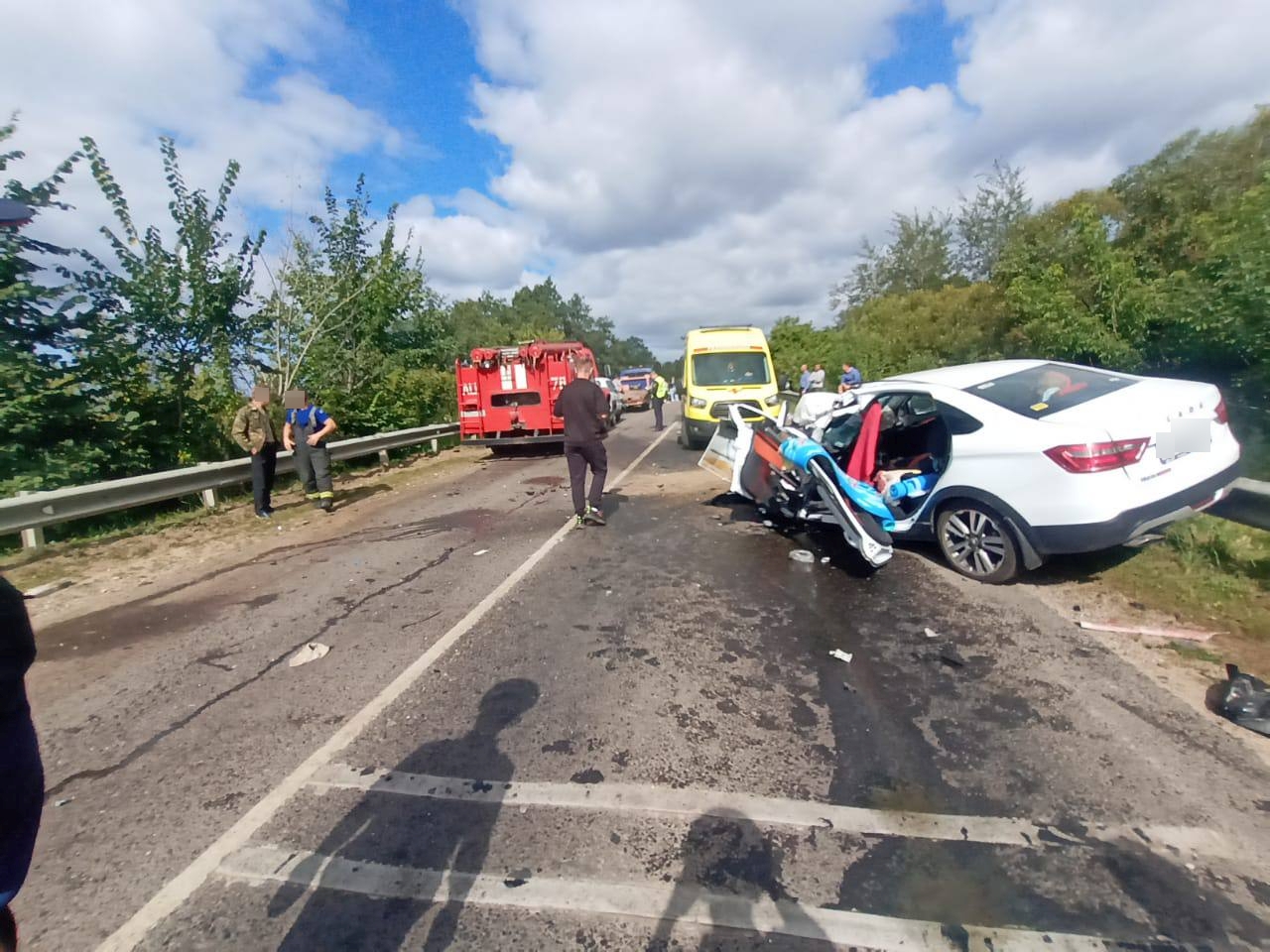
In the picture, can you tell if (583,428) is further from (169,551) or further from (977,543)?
(169,551)

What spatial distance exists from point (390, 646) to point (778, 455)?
3.96 m

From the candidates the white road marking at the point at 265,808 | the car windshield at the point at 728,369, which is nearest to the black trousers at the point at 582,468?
the white road marking at the point at 265,808

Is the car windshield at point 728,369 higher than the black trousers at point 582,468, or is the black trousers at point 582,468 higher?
the car windshield at point 728,369

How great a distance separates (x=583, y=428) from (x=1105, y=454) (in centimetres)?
497

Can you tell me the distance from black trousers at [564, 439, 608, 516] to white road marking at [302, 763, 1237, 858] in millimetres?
4927

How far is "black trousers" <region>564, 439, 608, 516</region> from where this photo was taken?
25.7 ft

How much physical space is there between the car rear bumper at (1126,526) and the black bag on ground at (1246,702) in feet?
4.11

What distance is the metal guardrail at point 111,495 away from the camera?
710cm

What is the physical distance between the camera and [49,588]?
20.9 ft

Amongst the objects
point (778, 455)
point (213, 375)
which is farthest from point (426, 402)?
point (778, 455)

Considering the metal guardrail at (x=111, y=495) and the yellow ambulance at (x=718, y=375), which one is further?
the yellow ambulance at (x=718, y=375)

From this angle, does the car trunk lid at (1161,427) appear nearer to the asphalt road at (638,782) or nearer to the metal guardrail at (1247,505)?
the metal guardrail at (1247,505)

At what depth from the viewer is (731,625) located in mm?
4742

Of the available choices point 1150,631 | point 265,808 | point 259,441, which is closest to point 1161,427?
point 1150,631
